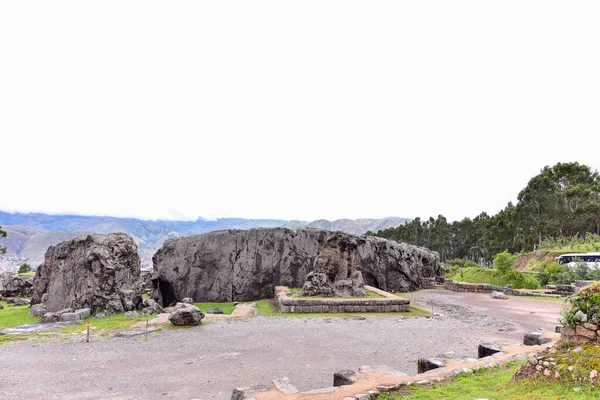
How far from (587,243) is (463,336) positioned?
4765 centimetres

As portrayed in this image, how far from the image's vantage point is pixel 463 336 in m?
12.8

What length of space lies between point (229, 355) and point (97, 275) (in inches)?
510

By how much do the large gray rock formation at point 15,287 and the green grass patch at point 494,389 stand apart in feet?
125

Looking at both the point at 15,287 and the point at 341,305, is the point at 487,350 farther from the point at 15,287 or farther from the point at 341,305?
the point at 15,287

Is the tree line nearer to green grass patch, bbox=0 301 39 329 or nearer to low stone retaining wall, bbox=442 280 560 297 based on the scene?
low stone retaining wall, bbox=442 280 560 297

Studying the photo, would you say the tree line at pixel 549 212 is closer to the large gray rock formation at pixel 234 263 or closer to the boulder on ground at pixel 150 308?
the large gray rock formation at pixel 234 263

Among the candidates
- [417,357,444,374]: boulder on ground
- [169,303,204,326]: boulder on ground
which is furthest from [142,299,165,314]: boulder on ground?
[417,357,444,374]: boulder on ground

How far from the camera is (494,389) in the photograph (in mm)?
6340

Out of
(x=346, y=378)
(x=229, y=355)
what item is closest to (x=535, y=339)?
(x=346, y=378)

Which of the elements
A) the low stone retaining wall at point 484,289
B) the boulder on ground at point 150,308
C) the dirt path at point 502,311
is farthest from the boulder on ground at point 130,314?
the low stone retaining wall at point 484,289

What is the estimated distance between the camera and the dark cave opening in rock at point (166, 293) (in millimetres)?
26688

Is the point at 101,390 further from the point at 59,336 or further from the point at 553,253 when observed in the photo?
the point at 553,253

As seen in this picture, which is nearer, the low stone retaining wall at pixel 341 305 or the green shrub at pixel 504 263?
the low stone retaining wall at pixel 341 305

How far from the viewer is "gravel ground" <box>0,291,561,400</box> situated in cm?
790
